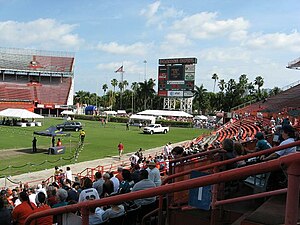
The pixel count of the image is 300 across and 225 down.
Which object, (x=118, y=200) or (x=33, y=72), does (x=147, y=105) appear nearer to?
(x=33, y=72)

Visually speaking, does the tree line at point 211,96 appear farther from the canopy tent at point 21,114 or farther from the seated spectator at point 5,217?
the seated spectator at point 5,217

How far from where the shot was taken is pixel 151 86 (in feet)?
369

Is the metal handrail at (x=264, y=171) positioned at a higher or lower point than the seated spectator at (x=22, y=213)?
higher

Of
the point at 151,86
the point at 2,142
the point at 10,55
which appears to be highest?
the point at 10,55

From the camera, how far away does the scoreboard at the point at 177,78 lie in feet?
249

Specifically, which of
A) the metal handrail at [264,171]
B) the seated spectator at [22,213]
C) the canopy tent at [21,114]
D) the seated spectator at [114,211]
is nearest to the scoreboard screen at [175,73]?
the canopy tent at [21,114]

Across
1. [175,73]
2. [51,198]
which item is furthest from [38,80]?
[51,198]

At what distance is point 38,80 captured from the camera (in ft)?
347

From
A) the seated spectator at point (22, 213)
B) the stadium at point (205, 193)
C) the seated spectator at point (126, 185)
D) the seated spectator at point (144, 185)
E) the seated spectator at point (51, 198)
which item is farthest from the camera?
the seated spectator at point (51, 198)

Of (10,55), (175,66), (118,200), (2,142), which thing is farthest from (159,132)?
(10,55)

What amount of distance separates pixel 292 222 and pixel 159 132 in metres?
46.3

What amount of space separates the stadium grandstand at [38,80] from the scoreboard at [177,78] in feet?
111

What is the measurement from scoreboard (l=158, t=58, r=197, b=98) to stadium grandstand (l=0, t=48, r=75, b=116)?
111 feet

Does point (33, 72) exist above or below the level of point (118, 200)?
above
